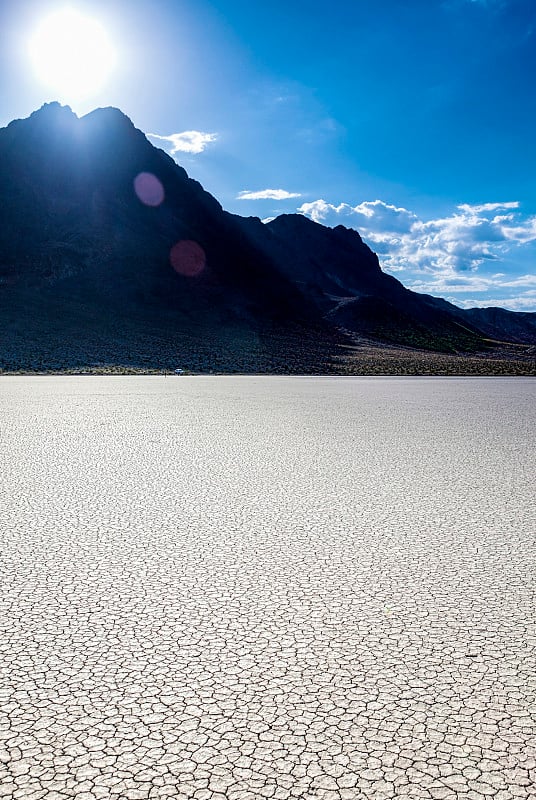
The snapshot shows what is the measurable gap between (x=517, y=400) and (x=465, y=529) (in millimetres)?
16738

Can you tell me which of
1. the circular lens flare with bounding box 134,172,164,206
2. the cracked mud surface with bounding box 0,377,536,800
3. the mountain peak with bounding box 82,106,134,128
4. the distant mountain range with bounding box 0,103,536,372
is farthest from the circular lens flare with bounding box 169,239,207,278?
the cracked mud surface with bounding box 0,377,536,800

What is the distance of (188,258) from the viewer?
109 metres

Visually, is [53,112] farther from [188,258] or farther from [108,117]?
[188,258]

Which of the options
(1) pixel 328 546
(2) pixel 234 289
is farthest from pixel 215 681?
(2) pixel 234 289

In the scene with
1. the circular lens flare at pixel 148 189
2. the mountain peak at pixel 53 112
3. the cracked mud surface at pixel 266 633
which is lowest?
the cracked mud surface at pixel 266 633

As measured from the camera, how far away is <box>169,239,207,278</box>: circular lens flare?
104 m

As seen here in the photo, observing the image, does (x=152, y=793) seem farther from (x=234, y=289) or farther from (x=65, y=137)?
(x=65, y=137)

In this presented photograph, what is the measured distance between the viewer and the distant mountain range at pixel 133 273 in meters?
68.8

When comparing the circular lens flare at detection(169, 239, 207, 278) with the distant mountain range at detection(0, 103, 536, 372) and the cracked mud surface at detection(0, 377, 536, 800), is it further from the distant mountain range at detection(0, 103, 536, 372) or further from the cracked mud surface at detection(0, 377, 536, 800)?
the cracked mud surface at detection(0, 377, 536, 800)

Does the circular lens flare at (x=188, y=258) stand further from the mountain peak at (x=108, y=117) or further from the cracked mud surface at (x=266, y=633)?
the cracked mud surface at (x=266, y=633)

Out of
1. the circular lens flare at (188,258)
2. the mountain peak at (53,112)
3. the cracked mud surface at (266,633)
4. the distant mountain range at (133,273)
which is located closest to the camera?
the cracked mud surface at (266,633)

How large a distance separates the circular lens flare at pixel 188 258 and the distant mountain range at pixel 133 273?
219 millimetres

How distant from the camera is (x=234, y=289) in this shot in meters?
108

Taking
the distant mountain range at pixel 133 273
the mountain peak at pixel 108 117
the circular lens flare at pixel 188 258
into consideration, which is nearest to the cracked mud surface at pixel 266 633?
the distant mountain range at pixel 133 273
